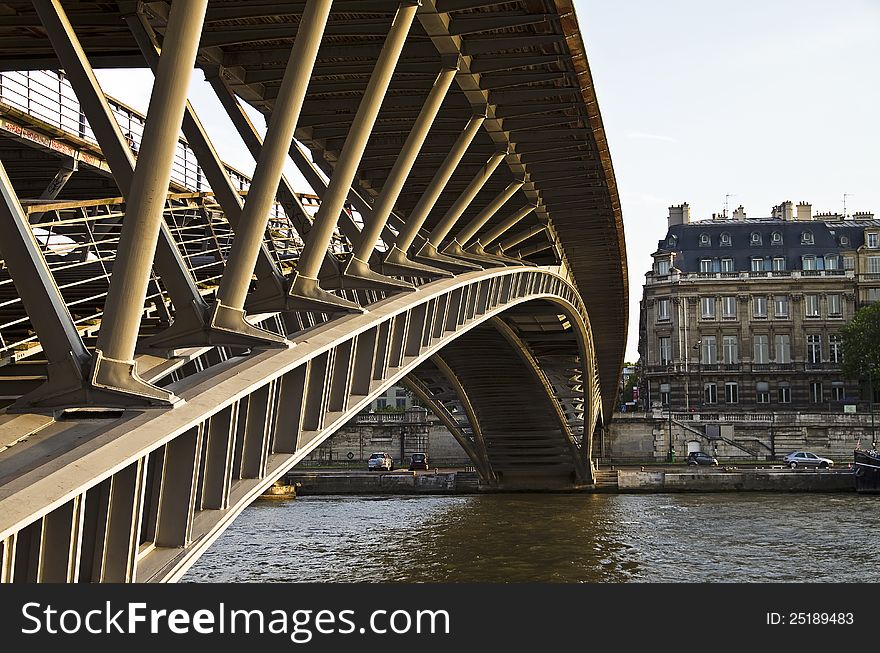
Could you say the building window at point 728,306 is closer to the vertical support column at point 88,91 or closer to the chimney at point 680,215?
the chimney at point 680,215

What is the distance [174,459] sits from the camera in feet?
30.6

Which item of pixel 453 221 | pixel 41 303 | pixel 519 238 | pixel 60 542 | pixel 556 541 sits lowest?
Answer: pixel 556 541

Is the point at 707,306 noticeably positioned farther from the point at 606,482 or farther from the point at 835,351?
the point at 606,482

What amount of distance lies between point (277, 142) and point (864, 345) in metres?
83.6

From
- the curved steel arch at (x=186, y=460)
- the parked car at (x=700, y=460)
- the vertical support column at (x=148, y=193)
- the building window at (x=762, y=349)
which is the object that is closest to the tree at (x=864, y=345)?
the building window at (x=762, y=349)

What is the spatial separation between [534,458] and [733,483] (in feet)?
32.1

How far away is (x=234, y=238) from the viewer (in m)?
9.37

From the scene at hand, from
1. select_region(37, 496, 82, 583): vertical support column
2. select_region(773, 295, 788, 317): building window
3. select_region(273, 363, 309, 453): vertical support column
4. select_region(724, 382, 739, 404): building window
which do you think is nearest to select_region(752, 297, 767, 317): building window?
select_region(773, 295, 788, 317): building window

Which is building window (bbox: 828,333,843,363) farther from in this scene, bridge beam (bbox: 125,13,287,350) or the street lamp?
bridge beam (bbox: 125,13,287,350)

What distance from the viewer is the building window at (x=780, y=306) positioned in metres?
94.2

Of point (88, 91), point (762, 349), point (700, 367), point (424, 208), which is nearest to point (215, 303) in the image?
point (88, 91)

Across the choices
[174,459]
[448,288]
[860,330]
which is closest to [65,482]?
[174,459]

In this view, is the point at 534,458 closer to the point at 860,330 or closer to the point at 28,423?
the point at 860,330

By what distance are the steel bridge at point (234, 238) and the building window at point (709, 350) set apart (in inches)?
2621
